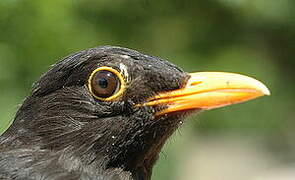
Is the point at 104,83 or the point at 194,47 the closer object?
the point at 104,83

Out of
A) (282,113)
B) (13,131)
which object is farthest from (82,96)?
(282,113)

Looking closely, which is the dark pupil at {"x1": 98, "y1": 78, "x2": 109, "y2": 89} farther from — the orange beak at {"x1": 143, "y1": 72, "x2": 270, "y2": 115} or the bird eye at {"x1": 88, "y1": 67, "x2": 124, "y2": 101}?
the orange beak at {"x1": 143, "y1": 72, "x2": 270, "y2": 115}

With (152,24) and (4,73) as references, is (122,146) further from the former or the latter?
(152,24)

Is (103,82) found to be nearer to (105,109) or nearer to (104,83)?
(104,83)

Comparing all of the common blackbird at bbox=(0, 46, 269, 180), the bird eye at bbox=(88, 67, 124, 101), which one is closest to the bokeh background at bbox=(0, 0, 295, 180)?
the common blackbird at bbox=(0, 46, 269, 180)

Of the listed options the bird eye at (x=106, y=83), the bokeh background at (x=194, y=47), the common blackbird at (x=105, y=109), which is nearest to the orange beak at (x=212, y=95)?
the common blackbird at (x=105, y=109)

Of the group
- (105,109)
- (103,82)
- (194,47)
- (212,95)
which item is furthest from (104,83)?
(194,47)
